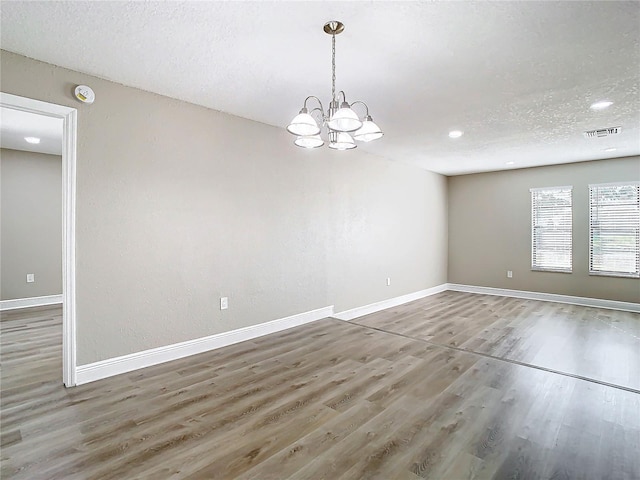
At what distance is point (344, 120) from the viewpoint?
206 centimetres

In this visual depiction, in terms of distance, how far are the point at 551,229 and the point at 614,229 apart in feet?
2.96

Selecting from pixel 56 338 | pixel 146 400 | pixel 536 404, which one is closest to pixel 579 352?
pixel 536 404

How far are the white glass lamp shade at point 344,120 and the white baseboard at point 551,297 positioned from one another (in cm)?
621

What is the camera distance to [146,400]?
2.45 meters

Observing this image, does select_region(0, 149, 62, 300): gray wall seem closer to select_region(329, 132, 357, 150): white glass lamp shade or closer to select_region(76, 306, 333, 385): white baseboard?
select_region(76, 306, 333, 385): white baseboard

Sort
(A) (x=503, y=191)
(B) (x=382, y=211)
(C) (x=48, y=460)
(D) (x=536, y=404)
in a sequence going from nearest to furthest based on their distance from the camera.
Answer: (C) (x=48, y=460)
(D) (x=536, y=404)
(B) (x=382, y=211)
(A) (x=503, y=191)

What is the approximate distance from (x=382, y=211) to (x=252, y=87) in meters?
3.38

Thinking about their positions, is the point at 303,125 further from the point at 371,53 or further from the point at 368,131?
the point at 371,53

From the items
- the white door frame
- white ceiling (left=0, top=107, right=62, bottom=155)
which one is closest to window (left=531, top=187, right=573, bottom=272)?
the white door frame

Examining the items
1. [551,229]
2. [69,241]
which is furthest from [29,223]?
[551,229]

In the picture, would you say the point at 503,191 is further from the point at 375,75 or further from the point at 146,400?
the point at 146,400

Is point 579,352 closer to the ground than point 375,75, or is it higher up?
closer to the ground

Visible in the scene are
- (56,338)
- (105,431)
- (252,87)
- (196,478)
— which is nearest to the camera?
(196,478)

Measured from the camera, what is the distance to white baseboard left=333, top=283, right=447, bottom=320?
506cm
